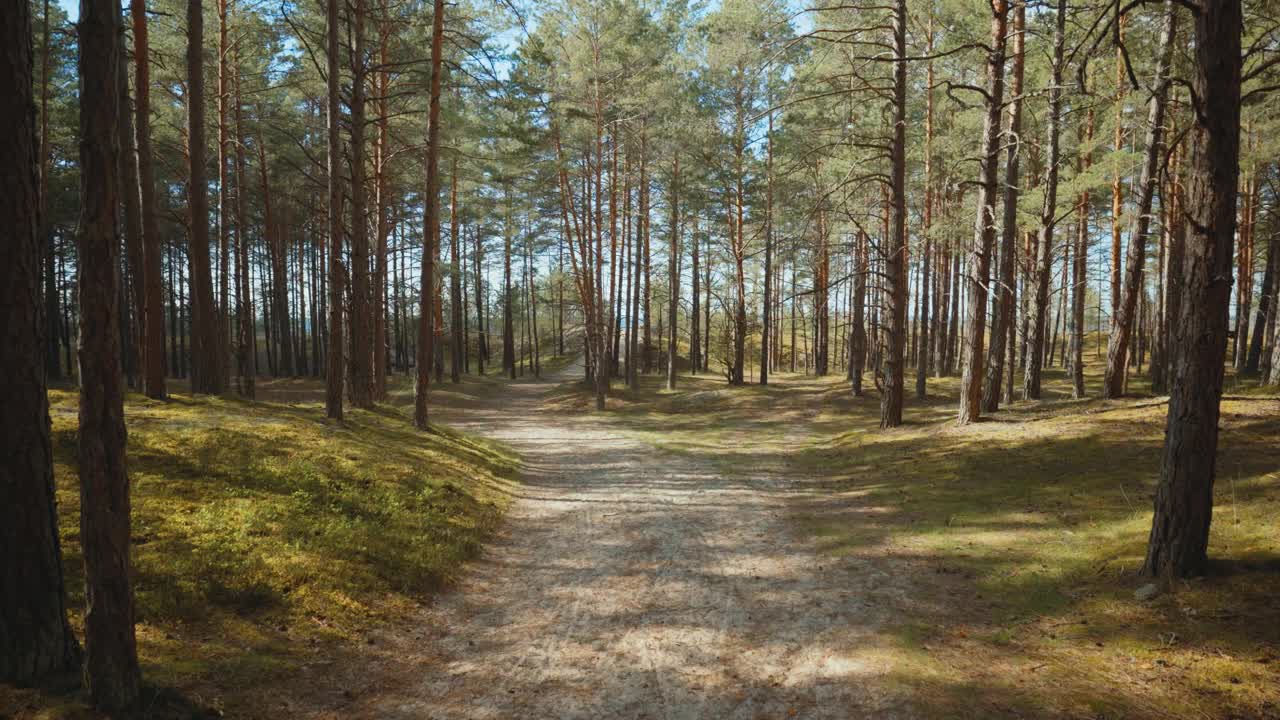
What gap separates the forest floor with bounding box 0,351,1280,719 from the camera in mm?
4109

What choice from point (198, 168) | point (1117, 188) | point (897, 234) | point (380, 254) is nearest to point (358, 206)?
point (198, 168)

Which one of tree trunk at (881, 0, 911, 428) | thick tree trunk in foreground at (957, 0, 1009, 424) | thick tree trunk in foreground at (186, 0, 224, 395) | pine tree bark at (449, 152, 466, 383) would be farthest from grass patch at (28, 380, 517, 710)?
pine tree bark at (449, 152, 466, 383)

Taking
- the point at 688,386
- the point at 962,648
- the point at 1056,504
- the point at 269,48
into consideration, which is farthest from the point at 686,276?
the point at 962,648

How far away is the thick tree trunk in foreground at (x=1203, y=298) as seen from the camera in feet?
16.1

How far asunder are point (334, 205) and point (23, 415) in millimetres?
8609

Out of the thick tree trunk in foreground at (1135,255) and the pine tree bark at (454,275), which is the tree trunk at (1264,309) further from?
the pine tree bark at (454,275)

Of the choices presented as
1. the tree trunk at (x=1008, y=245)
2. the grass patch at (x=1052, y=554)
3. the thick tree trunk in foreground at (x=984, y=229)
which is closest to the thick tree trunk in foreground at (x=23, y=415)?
the grass patch at (x=1052, y=554)

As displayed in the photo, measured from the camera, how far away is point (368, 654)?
485cm

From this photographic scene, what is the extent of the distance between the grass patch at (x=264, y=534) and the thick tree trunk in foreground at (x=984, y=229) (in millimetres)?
9351

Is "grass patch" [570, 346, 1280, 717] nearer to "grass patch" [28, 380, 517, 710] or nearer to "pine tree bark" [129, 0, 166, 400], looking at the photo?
"grass patch" [28, 380, 517, 710]

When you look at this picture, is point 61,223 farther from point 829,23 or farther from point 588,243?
point 829,23

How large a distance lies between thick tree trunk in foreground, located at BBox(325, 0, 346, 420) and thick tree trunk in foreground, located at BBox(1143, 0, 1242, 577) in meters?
11.8

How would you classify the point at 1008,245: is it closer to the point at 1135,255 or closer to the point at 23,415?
the point at 1135,255

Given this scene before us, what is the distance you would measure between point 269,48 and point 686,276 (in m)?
29.4
